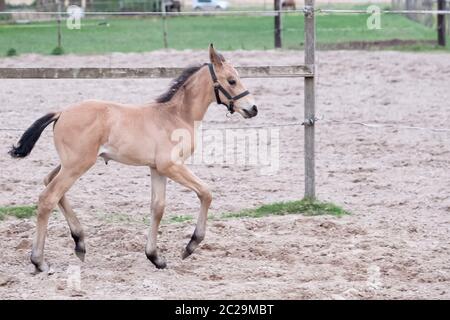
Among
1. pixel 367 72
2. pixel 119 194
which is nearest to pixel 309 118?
pixel 119 194

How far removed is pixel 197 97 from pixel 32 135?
1274mm

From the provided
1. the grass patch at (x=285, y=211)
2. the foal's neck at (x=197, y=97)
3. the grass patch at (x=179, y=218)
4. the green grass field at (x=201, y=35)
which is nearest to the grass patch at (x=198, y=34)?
the green grass field at (x=201, y=35)

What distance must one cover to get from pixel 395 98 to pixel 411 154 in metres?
3.59

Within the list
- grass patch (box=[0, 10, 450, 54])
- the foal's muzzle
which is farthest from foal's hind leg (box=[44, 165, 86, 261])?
grass patch (box=[0, 10, 450, 54])

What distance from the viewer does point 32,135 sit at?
22.4 feet

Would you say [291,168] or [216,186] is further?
[291,168]

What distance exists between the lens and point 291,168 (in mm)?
10180

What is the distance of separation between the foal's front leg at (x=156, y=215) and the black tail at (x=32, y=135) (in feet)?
2.85

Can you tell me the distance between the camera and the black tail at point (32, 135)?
677 centimetres

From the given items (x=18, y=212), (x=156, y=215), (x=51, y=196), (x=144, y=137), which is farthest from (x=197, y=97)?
(x=18, y=212)

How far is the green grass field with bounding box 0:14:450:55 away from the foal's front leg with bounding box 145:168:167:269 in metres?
14.1

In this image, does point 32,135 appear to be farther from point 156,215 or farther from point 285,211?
point 285,211
